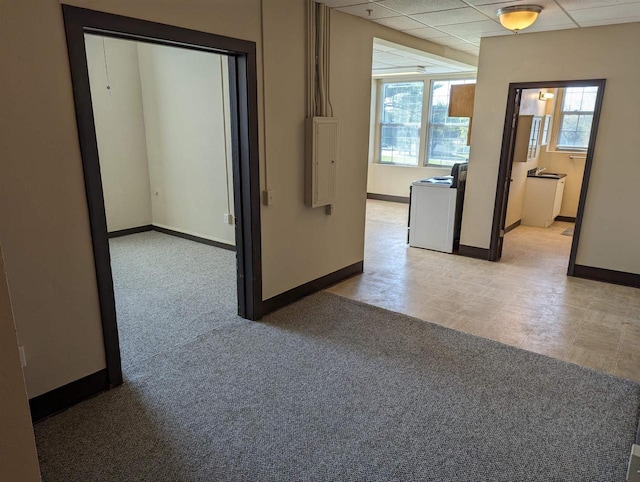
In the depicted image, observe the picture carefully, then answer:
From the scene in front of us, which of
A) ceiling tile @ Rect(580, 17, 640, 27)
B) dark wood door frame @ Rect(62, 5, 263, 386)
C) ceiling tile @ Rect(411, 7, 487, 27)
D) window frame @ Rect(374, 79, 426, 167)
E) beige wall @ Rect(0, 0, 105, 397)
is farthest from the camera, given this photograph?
window frame @ Rect(374, 79, 426, 167)

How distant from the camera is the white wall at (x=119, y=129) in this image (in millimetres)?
5516

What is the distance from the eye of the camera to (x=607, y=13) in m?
3.65

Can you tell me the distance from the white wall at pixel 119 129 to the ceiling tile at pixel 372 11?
11.3 ft

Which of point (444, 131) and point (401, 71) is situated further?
point (444, 131)

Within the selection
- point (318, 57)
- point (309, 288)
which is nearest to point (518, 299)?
point (309, 288)

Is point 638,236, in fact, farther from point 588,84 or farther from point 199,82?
point 199,82

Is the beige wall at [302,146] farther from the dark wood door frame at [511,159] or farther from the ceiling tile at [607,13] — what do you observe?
the ceiling tile at [607,13]

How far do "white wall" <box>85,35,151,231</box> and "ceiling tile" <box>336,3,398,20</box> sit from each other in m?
3.44

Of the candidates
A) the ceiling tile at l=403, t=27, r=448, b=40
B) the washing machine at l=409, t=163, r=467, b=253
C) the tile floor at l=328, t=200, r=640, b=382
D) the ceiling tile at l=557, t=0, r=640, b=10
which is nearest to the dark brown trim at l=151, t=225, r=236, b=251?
the tile floor at l=328, t=200, r=640, b=382

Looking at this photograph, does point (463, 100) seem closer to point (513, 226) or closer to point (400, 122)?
point (513, 226)

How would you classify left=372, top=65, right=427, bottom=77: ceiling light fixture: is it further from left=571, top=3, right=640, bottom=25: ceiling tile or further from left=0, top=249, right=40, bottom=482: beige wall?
left=0, top=249, right=40, bottom=482: beige wall

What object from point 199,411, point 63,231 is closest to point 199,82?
point 63,231

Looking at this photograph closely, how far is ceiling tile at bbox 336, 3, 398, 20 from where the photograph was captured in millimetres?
3554

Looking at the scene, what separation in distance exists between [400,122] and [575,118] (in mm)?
3153
